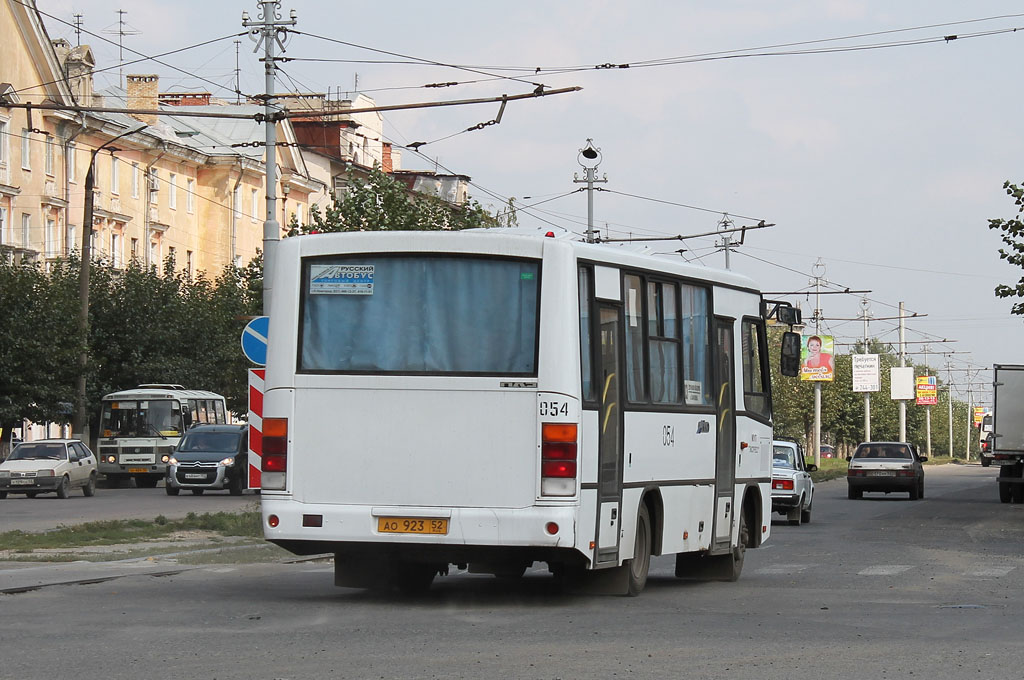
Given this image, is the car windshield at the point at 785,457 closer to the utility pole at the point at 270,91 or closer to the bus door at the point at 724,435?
the utility pole at the point at 270,91

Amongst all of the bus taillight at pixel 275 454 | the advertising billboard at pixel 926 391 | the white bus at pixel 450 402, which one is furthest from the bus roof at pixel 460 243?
the advertising billboard at pixel 926 391

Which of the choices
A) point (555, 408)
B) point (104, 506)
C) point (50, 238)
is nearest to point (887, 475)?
point (104, 506)

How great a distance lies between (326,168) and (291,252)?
86.8 meters

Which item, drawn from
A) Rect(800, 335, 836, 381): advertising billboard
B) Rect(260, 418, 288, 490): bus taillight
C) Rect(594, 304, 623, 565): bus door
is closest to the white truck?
Rect(800, 335, 836, 381): advertising billboard

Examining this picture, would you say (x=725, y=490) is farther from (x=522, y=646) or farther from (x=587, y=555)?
(x=522, y=646)

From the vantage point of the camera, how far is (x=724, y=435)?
16.8m

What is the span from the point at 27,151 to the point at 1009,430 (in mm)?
38705

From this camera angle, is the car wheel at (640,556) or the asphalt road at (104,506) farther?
the asphalt road at (104,506)

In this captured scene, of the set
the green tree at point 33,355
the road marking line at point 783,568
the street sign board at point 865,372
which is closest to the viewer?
the road marking line at point 783,568

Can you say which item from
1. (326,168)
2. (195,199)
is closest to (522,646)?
(195,199)

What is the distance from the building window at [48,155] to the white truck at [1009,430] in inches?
1504

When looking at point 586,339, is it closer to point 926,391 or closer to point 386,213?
point 386,213

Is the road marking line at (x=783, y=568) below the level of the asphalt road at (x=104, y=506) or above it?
below

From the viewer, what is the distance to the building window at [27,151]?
67875 millimetres
